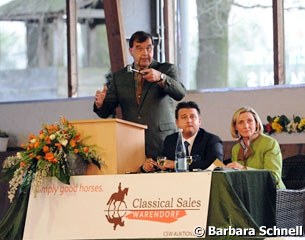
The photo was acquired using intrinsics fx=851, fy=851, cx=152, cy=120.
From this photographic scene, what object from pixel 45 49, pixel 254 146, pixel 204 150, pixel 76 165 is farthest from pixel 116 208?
pixel 45 49

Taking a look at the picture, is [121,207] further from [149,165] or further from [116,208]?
[149,165]

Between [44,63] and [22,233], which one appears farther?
[44,63]

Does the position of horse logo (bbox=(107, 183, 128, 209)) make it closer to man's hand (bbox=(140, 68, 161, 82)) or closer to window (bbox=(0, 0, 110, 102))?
man's hand (bbox=(140, 68, 161, 82))

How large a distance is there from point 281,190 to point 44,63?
4764mm

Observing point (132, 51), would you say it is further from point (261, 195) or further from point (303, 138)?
point (303, 138)

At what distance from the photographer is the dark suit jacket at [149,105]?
5.30 meters

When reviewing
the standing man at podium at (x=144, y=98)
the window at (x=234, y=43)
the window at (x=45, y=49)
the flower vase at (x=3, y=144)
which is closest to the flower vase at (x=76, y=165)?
the standing man at podium at (x=144, y=98)

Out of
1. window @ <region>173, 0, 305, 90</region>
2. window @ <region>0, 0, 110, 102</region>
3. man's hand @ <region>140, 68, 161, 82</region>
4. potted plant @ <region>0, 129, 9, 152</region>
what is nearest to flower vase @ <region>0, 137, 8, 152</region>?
potted plant @ <region>0, 129, 9, 152</region>

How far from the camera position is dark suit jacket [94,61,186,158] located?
17.4 feet

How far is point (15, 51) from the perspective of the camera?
915cm

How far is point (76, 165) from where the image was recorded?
442 centimetres

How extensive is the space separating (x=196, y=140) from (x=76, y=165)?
2.80 ft

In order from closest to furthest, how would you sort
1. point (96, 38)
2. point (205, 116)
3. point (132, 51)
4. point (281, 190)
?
point (281, 190), point (132, 51), point (205, 116), point (96, 38)

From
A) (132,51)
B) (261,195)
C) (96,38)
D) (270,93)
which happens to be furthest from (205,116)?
(261,195)
